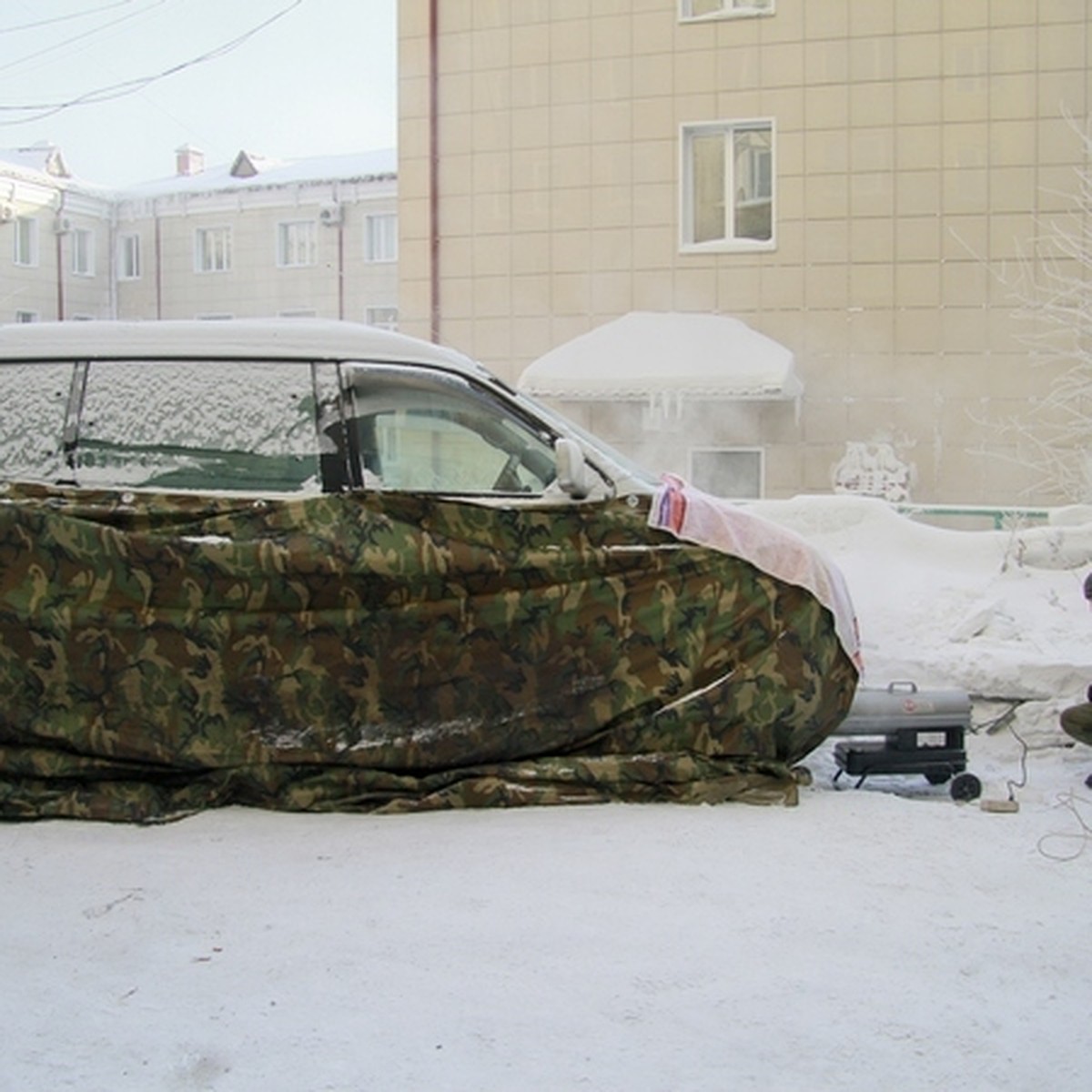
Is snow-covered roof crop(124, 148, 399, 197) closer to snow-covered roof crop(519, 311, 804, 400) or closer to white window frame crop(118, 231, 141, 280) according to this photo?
white window frame crop(118, 231, 141, 280)

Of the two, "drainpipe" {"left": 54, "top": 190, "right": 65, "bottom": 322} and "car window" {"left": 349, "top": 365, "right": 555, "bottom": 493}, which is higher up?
"drainpipe" {"left": 54, "top": 190, "right": 65, "bottom": 322}

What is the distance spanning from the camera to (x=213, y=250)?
27391 millimetres

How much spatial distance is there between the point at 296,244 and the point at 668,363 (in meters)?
16.3

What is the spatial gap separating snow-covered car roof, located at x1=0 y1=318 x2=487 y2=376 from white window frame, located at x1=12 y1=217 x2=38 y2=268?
21.9m

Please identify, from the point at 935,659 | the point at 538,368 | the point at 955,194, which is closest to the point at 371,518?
the point at 935,659

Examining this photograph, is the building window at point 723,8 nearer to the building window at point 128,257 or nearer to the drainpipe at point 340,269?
the drainpipe at point 340,269

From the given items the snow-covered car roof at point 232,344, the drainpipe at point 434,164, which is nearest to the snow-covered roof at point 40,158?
the drainpipe at point 434,164

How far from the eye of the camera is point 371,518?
4.85 meters

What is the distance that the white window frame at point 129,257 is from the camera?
27250mm

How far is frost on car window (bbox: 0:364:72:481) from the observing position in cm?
505

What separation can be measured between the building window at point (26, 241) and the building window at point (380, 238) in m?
6.29

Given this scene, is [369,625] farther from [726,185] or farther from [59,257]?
[59,257]

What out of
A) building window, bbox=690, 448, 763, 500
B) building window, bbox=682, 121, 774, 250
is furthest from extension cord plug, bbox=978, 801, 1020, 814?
building window, bbox=682, 121, 774, 250

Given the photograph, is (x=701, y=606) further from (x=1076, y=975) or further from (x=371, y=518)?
(x=1076, y=975)
